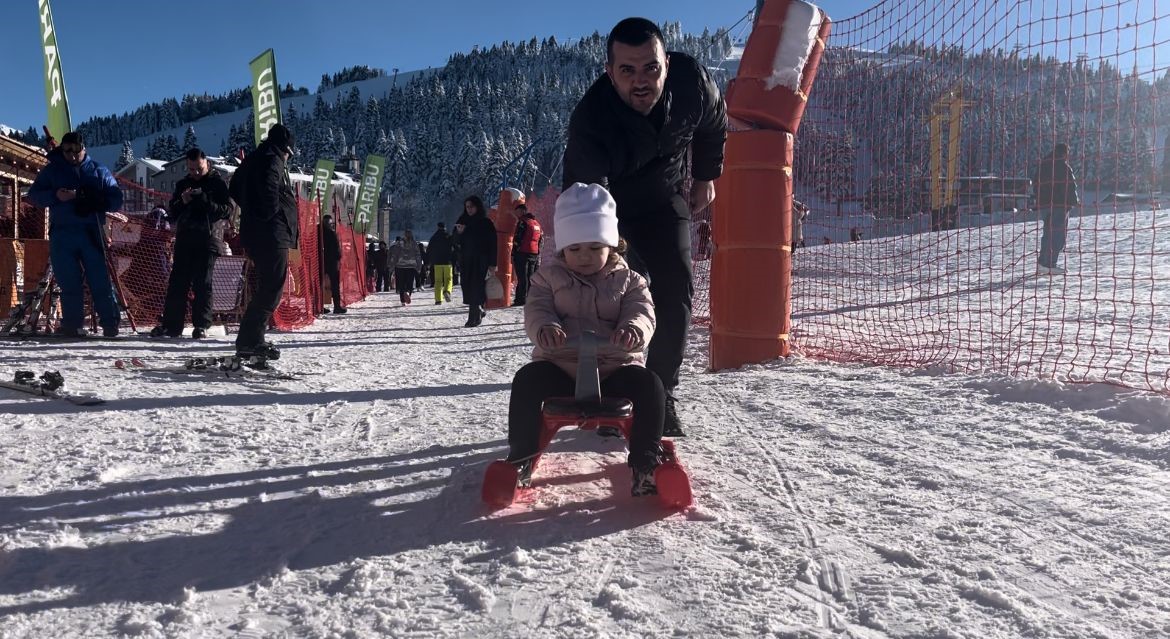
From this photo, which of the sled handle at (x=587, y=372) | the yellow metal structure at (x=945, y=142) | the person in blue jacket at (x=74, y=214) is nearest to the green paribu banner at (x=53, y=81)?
the person in blue jacket at (x=74, y=214)

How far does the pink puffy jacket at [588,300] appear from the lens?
2395 mm

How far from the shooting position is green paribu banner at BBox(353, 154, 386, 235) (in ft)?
66.7

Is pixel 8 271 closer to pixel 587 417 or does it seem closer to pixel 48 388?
pixel 48 388

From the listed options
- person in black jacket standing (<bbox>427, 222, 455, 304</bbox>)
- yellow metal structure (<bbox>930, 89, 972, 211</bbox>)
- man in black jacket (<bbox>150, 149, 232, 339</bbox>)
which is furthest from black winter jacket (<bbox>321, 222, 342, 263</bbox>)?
yellow metal structure (<bbox>930, 89, 972, 211</bbox>)

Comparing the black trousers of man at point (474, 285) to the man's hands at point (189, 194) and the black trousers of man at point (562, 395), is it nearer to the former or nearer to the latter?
the man's hands at point (189, 194)

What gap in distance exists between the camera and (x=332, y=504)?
7.17 feet

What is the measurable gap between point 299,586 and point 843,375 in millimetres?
3558

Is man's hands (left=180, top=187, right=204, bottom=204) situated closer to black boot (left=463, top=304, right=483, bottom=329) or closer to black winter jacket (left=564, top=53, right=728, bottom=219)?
black boot (left=463, top=304, right=483, bottom=329)

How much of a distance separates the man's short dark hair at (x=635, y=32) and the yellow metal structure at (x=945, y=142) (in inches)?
242

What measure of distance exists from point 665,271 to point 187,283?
556 cm

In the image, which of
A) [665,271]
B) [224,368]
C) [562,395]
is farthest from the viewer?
[224,368]

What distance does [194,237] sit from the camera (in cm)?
675

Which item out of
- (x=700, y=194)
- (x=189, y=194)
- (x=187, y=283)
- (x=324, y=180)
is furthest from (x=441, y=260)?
(x=700, y=194)

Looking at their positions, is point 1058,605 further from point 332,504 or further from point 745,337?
point 745,337
